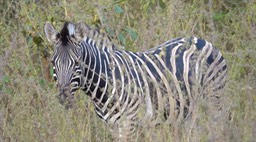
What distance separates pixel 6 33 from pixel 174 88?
2.38 m

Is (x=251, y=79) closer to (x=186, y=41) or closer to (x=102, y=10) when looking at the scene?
(x=186, y=41)

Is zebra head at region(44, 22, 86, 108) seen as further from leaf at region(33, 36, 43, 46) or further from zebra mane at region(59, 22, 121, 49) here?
leaf at region(33, 36, 43, 46)

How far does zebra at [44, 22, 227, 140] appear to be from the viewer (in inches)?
261

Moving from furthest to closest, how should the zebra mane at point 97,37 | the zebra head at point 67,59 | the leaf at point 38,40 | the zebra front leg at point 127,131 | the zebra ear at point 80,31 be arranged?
the leaf at point 38,40 < the zebra mane at point 97,37 < the zebra ear at point 80,31 < the zebra front leg at point 127,131 < the zebra head at point 67,59

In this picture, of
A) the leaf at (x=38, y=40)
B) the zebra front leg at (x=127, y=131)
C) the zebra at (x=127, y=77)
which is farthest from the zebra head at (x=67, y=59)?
the leaf at (x=38, y=40)

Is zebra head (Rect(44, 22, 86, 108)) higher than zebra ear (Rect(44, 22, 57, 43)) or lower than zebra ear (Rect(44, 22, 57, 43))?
lower

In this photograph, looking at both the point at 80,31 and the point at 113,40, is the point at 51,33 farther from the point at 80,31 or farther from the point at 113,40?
the point at 113,40

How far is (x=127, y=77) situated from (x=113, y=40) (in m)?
0.92

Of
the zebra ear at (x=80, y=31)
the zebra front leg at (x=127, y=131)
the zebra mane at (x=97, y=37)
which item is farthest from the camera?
the zebra mane at (x=97, y=37)

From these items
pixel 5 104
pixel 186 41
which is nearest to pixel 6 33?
pixel 5 104

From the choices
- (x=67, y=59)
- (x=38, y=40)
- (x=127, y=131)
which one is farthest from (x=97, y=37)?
(x=38, y=40)

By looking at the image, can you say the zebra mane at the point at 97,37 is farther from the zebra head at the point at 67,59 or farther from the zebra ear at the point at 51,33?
the zebra ear at the point at 51,33

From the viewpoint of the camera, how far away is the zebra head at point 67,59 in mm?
6516

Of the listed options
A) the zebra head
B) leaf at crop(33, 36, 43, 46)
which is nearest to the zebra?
the zebra head
